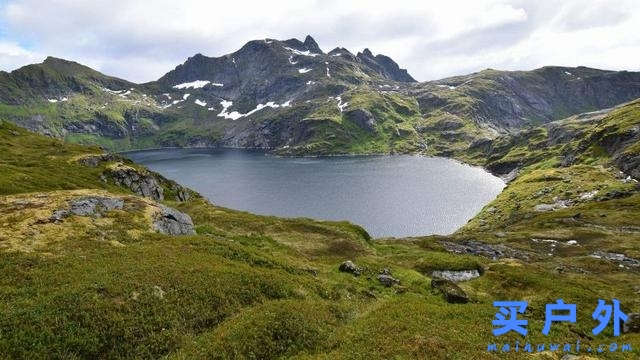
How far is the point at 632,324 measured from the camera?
113ft

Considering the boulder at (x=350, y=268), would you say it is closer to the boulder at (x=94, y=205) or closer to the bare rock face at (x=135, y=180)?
the boulder at (x=94, y=205)

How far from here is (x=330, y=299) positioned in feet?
126

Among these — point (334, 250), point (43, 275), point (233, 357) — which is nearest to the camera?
point (233, 357)

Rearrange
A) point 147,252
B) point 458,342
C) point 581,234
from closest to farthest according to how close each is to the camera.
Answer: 1. point 458,342
2. point 147,252
3. point 581,234

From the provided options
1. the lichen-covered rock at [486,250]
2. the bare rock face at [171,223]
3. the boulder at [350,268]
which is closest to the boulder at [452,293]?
the boulder at [350,268]

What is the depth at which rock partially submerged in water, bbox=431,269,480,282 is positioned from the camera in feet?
176

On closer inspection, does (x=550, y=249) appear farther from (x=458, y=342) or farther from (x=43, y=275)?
(x=43, y=275)

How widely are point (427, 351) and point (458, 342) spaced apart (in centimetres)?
334

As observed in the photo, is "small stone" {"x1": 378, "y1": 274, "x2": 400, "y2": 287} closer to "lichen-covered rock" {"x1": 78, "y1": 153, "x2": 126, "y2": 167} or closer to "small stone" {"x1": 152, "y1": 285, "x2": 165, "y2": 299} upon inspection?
"small stone" {"x1": 152, "y1": 285, "x2": 165, "y2": 299}

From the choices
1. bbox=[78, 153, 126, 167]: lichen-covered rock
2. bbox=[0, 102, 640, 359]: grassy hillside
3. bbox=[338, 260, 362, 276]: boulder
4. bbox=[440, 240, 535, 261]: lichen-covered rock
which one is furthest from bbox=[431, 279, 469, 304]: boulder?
bbox=[78, 153, 126, 167]: lichen-covered rock

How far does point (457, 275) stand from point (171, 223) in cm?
3642

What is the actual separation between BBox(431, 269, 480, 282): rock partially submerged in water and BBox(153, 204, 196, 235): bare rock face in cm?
3212

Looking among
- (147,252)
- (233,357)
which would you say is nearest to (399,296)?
(233,357)

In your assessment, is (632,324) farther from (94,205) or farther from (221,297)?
(94,205)
